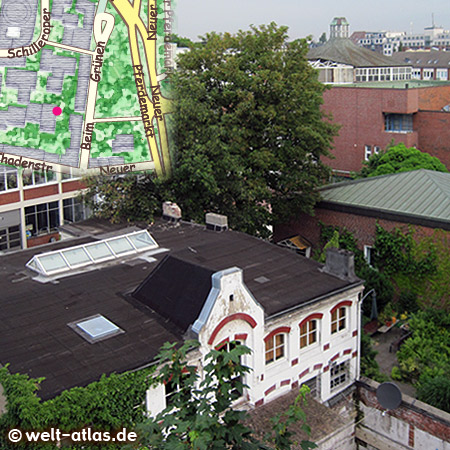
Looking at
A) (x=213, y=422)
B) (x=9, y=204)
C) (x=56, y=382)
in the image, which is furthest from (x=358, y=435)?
(x=9, y=204)

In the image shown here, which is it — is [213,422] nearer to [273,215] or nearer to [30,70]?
[30,70]

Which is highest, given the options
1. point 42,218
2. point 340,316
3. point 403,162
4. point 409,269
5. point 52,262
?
point 403,162

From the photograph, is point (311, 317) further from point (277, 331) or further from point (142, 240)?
point (142, 240)

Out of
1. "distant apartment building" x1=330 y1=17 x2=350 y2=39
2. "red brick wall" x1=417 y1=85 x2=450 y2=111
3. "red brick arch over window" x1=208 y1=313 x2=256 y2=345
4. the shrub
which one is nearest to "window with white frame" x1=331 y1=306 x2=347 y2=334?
the shrub

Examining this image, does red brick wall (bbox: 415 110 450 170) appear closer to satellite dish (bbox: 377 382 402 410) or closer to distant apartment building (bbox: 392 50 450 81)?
satellite dish (bbox: 377 382 402 410)

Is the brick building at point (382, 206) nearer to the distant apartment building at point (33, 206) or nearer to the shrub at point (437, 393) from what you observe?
the shrub at point (437, 393)

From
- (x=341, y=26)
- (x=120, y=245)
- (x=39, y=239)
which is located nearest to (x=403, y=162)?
(x=39, y=239)
